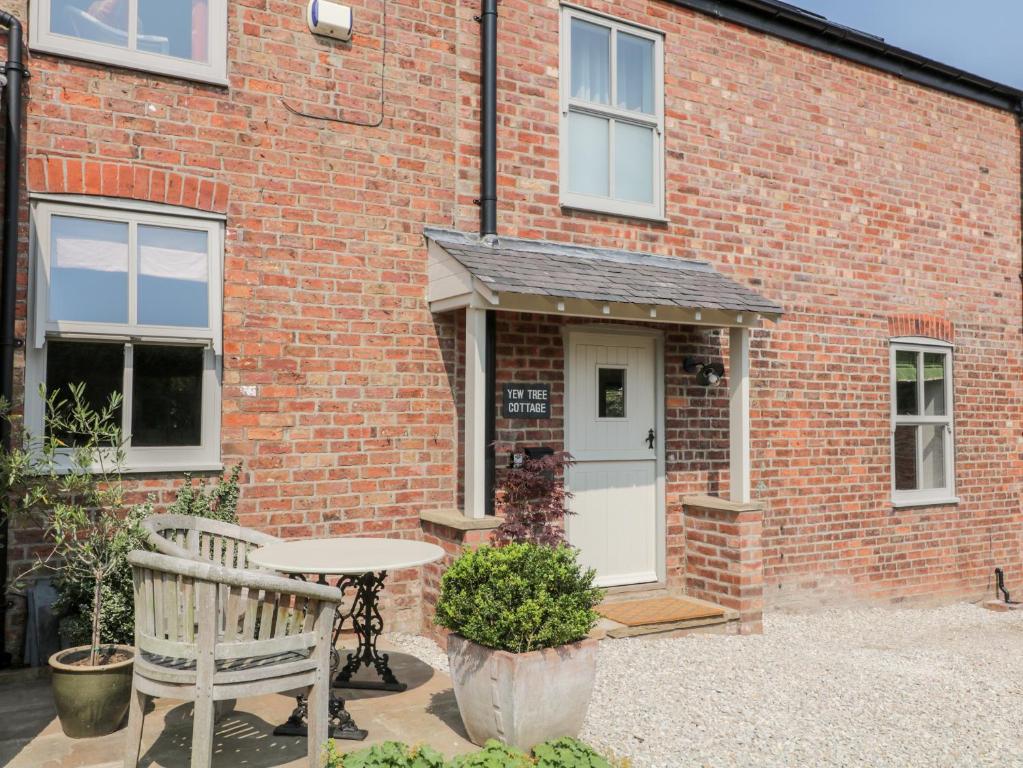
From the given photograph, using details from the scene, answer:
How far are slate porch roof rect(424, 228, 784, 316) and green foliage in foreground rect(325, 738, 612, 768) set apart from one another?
2.76 m

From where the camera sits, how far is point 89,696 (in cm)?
363

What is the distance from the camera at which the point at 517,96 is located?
20.8 ft

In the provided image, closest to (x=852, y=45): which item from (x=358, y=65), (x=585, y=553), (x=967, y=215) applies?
(x=967, y=215)

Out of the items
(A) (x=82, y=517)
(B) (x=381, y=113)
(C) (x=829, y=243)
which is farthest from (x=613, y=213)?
(A) (x=82, y=517)

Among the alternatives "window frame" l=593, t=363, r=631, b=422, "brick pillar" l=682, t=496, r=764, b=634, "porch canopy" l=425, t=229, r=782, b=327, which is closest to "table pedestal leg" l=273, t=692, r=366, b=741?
"porch canopy" l=425, t=229, r=782, b=327

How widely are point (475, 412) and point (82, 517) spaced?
7.69 feet

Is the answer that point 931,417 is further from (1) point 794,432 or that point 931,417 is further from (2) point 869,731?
Result: (2) point 869,731

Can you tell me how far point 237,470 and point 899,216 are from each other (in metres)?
6.81

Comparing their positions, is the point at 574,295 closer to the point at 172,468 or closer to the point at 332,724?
the point at 172,468

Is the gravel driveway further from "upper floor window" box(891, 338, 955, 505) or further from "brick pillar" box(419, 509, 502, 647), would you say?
"upper floor window" box(891, 338, 955, 505)

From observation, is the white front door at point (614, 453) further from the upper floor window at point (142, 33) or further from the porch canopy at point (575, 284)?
the upper floor window at point (142, 33)

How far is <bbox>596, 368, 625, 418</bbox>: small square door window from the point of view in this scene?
662cm

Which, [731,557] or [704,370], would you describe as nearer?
[731,557]

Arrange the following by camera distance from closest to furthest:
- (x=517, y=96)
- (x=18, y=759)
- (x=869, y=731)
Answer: (x=18, y=759), (x=869, y=731), (x=517, y=96)
